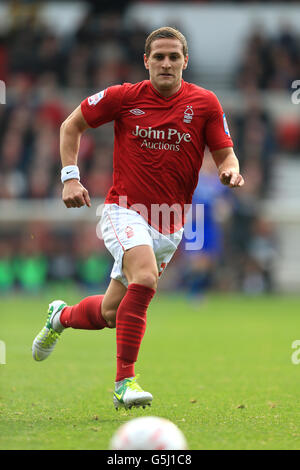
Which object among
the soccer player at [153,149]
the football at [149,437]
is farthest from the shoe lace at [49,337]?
the football at [149,437]

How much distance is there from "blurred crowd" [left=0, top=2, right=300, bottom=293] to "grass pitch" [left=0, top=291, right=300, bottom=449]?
3846mm

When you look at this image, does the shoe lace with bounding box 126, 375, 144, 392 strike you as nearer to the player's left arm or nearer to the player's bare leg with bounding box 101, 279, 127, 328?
the player's bare leg with bounding box 101, 279, 127, 328

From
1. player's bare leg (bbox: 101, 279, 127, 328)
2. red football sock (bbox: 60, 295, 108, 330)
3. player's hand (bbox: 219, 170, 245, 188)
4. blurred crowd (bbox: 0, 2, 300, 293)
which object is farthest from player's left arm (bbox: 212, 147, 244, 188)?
blurred crowd (bbox: 0, 2, 300, 293)

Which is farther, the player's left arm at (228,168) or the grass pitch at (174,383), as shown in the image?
the player's left arm at (228,168)

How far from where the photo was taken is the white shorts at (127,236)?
4.90 metres

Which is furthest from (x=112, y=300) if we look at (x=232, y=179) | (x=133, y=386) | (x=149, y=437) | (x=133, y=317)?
(x=149, y=437)

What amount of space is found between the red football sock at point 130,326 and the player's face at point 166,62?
125cm

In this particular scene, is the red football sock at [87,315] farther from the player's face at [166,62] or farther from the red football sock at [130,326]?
the player's face at [166,62]

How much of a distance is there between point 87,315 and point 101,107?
49.5 inches

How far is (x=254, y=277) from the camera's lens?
15.7 meters

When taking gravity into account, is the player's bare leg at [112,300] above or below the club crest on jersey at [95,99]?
below

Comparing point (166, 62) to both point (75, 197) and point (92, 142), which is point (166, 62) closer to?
point (75, 197)

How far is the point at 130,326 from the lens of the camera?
15.4 ft
